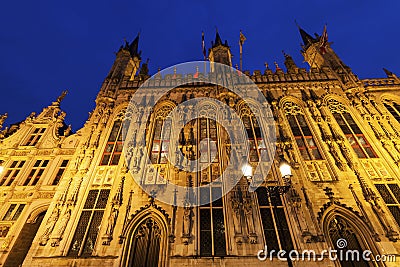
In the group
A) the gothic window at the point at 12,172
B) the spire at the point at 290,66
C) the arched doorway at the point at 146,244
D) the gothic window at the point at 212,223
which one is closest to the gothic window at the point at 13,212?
the gothic window at the point at 12,172

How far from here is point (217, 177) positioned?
15.3 m

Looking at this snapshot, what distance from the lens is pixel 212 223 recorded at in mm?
13359

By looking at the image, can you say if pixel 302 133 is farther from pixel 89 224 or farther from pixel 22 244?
pixel 22 244

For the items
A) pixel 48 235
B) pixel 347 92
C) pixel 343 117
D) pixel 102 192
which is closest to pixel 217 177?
pixel 102 192

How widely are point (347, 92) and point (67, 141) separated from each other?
23740 millimetres

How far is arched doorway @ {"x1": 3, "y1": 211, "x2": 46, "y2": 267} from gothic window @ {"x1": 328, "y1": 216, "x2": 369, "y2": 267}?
684 inches

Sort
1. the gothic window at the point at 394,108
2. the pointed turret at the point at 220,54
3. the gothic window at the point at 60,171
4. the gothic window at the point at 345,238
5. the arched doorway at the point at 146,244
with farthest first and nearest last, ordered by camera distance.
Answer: the pointed turret at the point at 220,54, the gothic window at the point at 394,108, the gothic window at the point at 60,171, the arched doorway at the point at 146,244, the gothic window at the point at 345,238

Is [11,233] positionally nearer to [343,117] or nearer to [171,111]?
[171,111]

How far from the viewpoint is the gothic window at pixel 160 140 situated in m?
16.8

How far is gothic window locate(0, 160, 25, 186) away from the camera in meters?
16.5

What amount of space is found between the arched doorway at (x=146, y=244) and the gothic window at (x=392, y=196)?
42.7ft

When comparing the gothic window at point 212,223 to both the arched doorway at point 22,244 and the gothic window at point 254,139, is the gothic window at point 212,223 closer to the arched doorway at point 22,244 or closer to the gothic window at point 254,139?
the gothic window at point 254,139

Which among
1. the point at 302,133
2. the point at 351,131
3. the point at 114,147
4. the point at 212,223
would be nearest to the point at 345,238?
the point at 212,223

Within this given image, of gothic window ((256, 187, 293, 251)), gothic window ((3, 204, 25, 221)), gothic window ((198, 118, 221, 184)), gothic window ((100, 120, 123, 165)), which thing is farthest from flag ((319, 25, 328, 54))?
gothic window ((3, 204, 25, 221))
